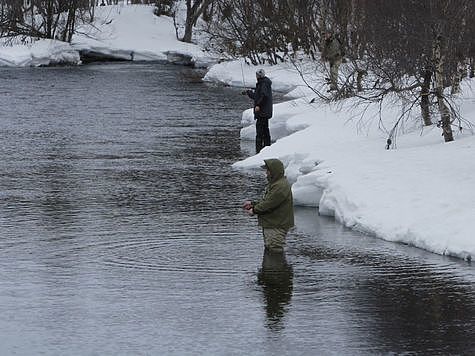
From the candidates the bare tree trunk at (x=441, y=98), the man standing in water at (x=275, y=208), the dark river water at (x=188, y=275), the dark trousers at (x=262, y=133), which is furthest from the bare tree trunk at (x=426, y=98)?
the man standing in water at (x=275, y=208)

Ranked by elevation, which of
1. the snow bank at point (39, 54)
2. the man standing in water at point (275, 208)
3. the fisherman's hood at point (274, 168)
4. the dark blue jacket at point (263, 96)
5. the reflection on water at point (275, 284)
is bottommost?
the reflection on water at point (275, 284)

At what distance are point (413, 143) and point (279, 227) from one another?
698 centimetres

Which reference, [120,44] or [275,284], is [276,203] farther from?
[120,44]

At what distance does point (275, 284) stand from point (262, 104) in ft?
32.3

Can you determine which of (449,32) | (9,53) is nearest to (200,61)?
(9,53)

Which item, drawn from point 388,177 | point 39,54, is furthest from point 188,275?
point 39,54

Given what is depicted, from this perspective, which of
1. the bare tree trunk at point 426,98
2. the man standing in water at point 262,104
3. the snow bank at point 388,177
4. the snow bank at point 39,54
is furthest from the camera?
the snow bank at point 39,54

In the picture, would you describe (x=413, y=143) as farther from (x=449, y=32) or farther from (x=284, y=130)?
(x=284, y=130)

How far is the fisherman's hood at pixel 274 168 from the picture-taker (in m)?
11.3

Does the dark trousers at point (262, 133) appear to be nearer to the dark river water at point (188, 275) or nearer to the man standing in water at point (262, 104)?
the man standing in water at point (262, 104)

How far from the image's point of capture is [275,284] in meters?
10.3

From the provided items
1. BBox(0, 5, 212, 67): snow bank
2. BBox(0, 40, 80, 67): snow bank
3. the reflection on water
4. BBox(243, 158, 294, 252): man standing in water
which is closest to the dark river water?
the reflection on water

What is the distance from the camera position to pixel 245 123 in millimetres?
25422

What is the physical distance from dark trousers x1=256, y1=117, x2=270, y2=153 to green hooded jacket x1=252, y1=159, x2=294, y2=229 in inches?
343
